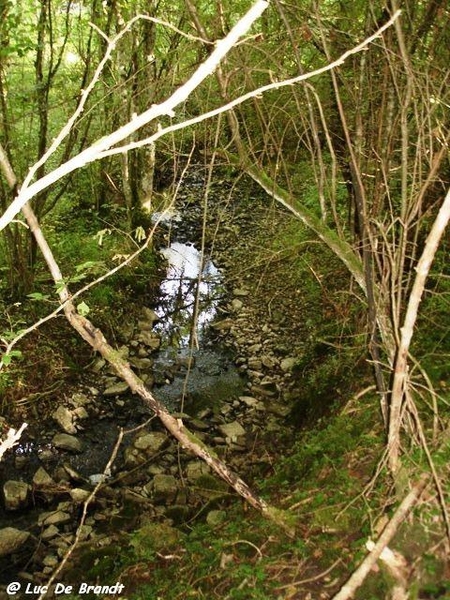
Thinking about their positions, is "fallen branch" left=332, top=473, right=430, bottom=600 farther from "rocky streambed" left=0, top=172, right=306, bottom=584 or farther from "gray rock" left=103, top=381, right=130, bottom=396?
"gray rock" left=103, top=381, right=130, bottom=396

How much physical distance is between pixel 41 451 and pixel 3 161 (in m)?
3.20

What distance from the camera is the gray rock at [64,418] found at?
488cm

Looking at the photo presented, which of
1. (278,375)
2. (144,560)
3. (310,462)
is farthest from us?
(278,375)

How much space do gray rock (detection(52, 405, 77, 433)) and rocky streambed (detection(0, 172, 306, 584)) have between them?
11mm

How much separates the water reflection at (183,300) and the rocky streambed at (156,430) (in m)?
0.02

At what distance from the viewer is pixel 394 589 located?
7.32ft

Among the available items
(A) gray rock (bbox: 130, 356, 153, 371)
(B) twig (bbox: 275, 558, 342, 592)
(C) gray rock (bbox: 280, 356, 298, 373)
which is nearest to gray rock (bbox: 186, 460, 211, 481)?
(A) gray rock (bbox: 130, 356, 153, 371)

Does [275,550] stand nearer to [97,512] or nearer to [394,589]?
[394,589]

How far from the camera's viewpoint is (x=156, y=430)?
4961 millimetres

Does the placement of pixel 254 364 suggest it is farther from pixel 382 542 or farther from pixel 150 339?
pixel 382 542

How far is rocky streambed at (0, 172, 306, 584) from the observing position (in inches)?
156

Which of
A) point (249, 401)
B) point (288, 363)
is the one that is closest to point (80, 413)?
point (249, 401)

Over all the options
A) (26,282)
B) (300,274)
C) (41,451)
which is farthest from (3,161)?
(300,274)

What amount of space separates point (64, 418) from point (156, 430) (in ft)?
3.05
